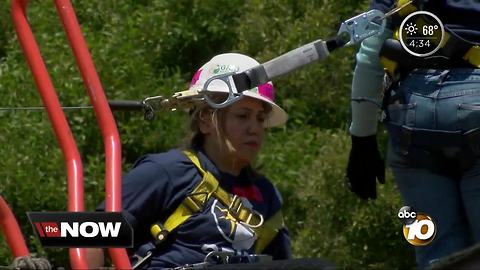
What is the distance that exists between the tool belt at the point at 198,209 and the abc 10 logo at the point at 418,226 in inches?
21.8

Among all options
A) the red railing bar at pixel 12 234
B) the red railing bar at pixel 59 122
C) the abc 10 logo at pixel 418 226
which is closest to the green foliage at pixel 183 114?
the abc 10 logo at pixel 418 226

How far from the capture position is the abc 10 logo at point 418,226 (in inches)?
189

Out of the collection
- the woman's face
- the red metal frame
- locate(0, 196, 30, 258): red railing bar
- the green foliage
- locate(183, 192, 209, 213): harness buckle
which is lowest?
the green foliage

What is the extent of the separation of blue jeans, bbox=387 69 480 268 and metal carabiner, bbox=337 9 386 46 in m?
0.22

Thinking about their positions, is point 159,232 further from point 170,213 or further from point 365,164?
point 365,164

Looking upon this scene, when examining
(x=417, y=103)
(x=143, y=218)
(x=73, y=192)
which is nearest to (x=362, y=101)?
(x=417, y=103)

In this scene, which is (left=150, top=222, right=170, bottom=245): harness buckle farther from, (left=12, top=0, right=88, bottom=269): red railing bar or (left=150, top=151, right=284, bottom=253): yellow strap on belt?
(left=12, top=0, right=88, bottom=269): red railing bar

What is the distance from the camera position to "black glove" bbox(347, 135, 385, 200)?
5059 millimetres

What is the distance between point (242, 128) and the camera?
17.1ft

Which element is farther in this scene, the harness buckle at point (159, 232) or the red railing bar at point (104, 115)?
the harness buckle at point (159, 232)

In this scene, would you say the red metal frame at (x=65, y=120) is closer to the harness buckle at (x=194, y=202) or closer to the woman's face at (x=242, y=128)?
the harness buckle at (x=194, y=202)

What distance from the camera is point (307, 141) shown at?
741cm

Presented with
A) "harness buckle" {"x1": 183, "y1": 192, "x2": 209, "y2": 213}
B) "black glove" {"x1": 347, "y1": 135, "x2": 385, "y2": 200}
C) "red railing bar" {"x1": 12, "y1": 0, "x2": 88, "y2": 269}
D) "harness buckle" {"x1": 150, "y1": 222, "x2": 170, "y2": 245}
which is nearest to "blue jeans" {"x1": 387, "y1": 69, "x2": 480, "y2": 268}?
"black glove" {"x1": 347, "y1": 135, "x2": 385, "y2": 200}

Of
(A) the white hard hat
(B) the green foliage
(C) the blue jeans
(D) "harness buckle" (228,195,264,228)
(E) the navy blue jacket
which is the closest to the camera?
(C) the blue jeans
